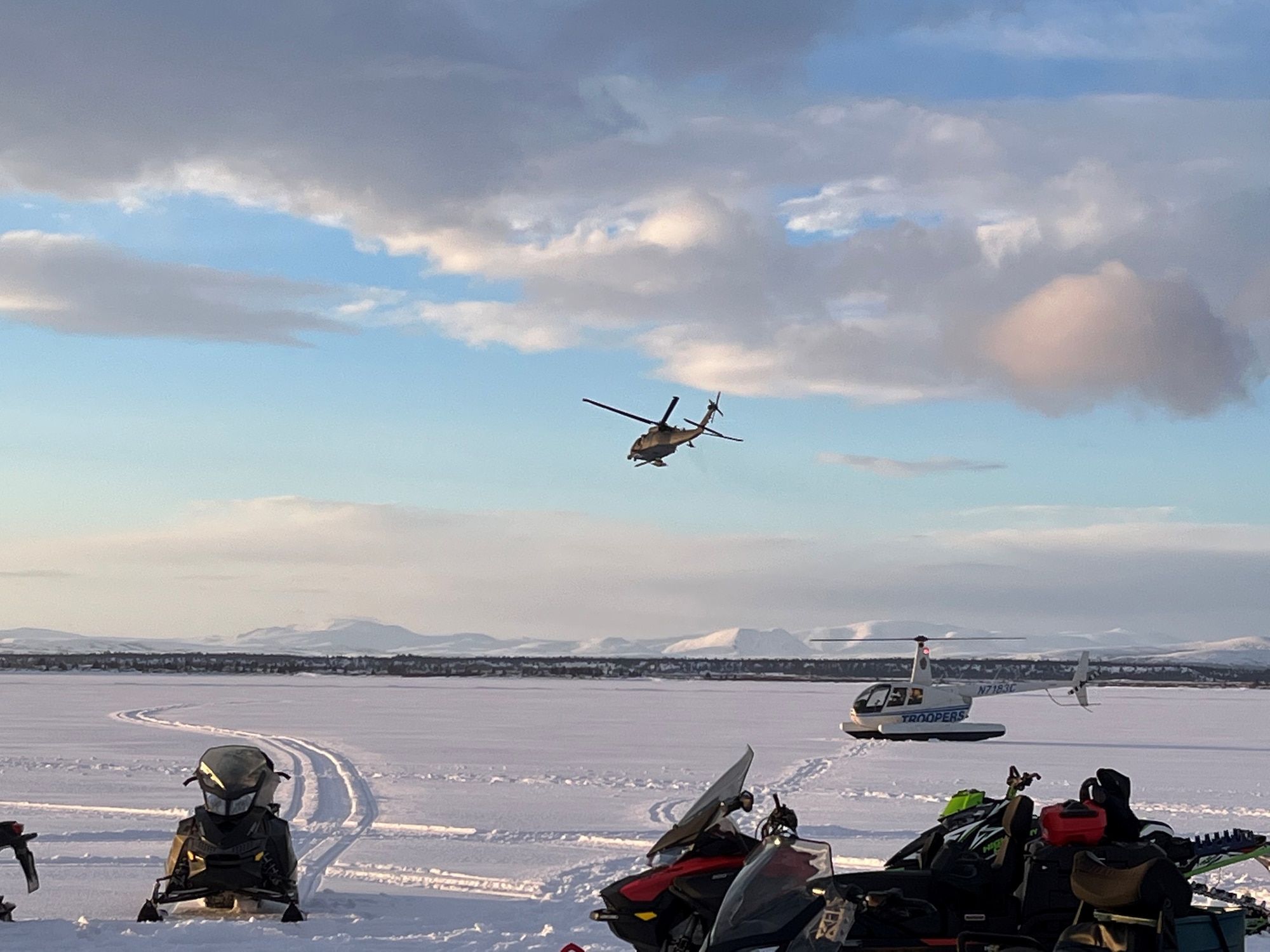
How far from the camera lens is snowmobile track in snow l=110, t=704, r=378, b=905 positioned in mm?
11102

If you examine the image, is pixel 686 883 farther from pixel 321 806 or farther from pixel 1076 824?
pixel 321 806

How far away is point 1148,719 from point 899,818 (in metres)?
26.6

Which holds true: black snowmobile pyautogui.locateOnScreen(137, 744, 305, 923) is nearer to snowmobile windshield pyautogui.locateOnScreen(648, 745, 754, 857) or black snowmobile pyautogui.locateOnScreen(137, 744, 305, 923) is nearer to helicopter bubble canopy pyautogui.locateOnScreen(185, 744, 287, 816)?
helicopter bubble canopy pyautogui.locateOnScreen(185, 744, 287, 816)

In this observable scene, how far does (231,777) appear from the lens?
9.04 m

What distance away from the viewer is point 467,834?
498 inches

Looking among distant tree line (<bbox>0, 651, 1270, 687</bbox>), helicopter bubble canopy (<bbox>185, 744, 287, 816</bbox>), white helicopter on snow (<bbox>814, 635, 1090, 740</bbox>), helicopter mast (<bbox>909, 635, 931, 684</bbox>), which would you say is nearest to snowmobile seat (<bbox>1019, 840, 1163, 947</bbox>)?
helicopter bubble canopy (<bbox>185, 744, 287, 816</bbox>)

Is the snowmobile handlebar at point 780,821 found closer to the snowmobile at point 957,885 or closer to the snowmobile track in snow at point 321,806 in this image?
the snowmobile at point 957,885

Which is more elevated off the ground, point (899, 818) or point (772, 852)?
point (772, 852)

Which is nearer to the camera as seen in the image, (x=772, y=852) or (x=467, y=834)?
(x=772, y=852)

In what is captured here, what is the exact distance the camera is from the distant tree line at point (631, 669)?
308 ft

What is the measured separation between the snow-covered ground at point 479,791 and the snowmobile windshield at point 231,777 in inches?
30.0

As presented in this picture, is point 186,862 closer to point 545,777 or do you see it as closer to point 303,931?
point 303,931

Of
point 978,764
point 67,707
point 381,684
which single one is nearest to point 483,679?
point 381,684

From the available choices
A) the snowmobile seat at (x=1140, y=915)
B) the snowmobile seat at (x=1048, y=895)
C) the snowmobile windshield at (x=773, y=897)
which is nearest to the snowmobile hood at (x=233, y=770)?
the snowmobile windshield at (x=773, y=897)
